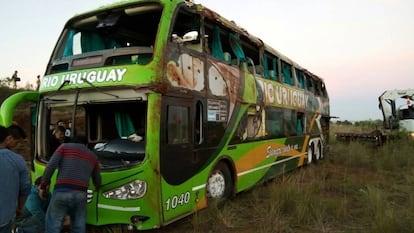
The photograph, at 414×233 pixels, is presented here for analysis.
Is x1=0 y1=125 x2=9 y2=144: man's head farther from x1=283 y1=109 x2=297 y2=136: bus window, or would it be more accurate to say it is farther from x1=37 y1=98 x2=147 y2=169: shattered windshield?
x1=283 y1=109 x2=297 y2=136: bus window

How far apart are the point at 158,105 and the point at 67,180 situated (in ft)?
5.01

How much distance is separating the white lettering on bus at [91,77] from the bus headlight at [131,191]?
148cm

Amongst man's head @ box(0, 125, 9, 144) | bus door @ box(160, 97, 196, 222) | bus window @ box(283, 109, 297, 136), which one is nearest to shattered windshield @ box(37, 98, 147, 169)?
bus door @ box(160, 97, 196, 222)

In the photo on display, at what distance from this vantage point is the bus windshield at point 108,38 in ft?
19.4

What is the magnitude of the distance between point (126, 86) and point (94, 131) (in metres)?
2.35

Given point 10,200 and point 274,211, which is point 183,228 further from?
point 10,200

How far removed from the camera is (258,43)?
9508 mm

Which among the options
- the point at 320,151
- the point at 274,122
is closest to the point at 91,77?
the point at 274,122

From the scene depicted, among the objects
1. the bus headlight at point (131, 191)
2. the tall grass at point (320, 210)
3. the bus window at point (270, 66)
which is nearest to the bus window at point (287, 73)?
the bus window at point (270, 66)

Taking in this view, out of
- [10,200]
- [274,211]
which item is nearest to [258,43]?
[274,211]

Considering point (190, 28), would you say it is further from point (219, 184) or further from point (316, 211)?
point (316, 211)

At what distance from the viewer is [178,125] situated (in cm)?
598

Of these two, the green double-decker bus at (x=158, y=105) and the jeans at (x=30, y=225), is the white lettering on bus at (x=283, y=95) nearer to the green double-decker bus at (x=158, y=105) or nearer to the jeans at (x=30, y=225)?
the green double-decker bus at (x=158, y=105)

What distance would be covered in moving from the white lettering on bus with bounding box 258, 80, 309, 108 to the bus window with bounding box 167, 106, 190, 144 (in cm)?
361
